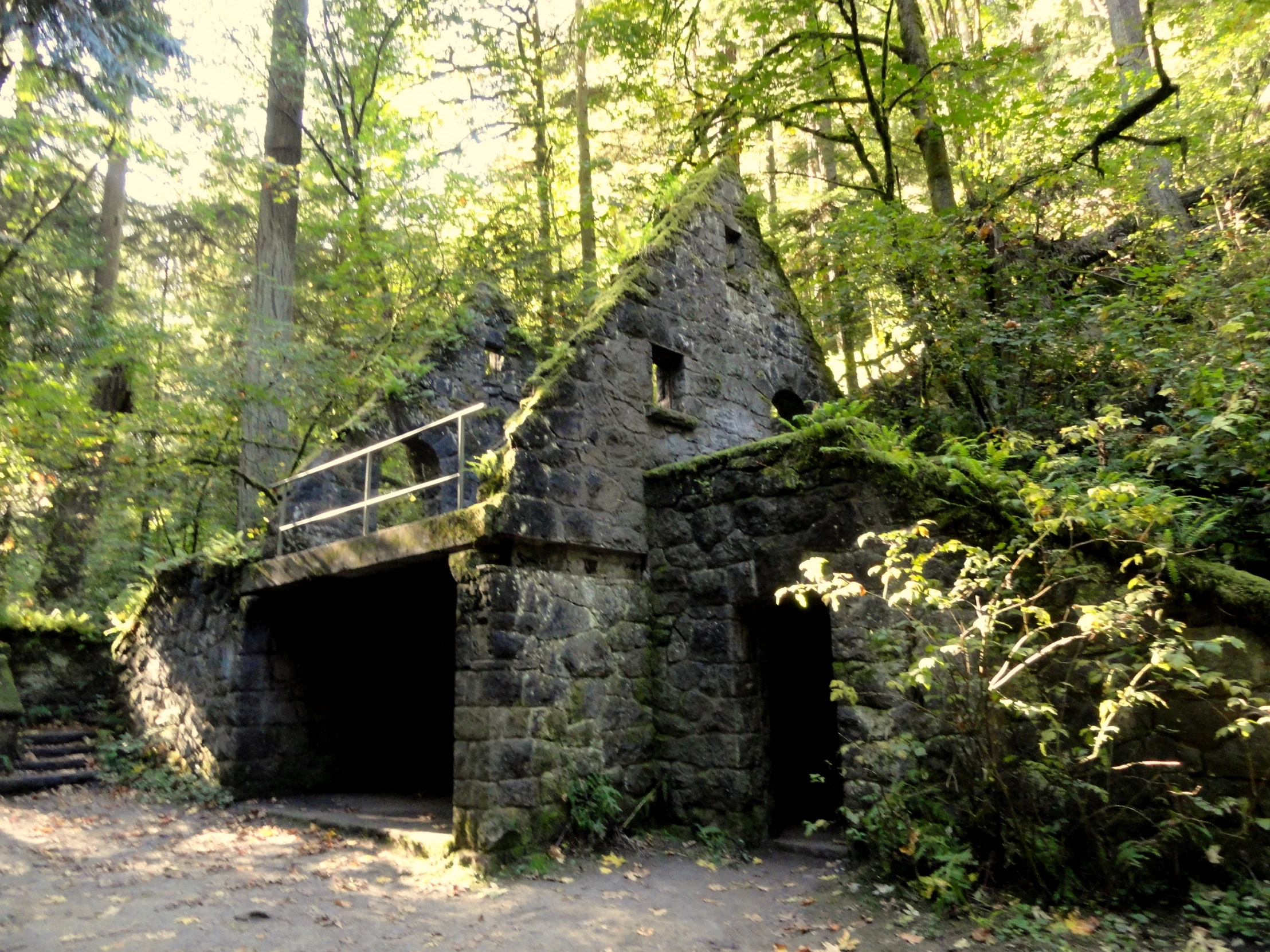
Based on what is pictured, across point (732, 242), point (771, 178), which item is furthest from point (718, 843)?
point (771, 178)

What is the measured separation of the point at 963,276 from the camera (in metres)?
8.21

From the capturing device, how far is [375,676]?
9148mm

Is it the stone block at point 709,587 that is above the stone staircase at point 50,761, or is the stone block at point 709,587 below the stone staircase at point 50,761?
above

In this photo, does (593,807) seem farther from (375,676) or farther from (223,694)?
(223,694)

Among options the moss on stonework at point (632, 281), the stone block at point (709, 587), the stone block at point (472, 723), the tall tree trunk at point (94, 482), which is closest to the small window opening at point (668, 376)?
the moss on stonework at point (632, 281)

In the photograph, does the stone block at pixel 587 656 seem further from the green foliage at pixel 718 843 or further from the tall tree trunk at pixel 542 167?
the tall tree trunk at pixel 542 167

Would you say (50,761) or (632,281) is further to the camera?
(50,761)

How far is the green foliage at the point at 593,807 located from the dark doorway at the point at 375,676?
278 centimetres

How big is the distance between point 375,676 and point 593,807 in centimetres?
426

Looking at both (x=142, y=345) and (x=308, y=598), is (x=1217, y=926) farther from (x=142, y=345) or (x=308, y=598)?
(x=142, y=345)

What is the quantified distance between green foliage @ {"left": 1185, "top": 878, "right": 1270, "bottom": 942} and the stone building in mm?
1546

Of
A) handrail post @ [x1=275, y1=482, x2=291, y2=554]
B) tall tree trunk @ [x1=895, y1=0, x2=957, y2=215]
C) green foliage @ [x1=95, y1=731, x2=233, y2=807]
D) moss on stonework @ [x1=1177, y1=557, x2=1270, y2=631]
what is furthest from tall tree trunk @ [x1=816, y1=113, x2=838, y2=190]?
green foliage @ [x1=95, y1=731, x2=233, y2=807]

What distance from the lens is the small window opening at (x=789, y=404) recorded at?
916 cm

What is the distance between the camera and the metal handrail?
6098 mm
